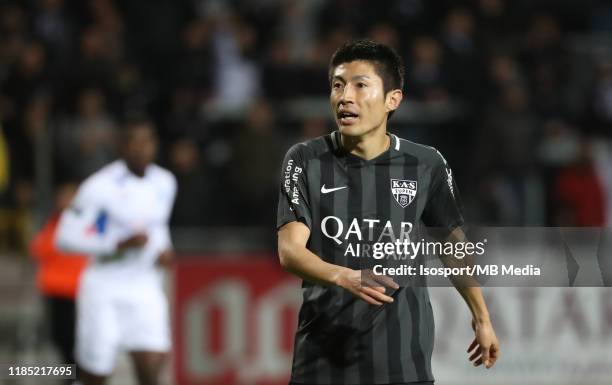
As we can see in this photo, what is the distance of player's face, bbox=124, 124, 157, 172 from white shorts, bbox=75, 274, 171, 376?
0.79m

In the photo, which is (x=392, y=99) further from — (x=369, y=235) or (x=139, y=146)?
(x=139, y=146)

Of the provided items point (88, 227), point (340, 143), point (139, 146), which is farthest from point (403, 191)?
point (88, 227)

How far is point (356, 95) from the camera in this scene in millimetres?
4043

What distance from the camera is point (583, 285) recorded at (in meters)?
4.20

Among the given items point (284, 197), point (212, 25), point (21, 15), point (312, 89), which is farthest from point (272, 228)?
point (284, 197)

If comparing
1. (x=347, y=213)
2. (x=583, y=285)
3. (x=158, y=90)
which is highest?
(x=158, y=90)

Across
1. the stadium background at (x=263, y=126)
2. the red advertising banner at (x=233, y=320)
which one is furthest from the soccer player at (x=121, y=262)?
the stadium background at (x=263, y=126)

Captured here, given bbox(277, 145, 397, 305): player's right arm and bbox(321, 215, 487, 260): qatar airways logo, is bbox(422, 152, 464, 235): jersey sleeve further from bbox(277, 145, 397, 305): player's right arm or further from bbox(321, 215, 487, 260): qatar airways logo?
bbox(277, 145, 397, 305): player's right arm

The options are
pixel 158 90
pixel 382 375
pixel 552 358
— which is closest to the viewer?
pixel 382 375

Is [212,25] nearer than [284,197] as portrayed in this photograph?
No

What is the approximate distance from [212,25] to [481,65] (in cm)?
264

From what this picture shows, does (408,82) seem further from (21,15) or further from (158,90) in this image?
(21,15)

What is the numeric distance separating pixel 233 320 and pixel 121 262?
2265mm

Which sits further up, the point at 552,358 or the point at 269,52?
the point at 269,52
